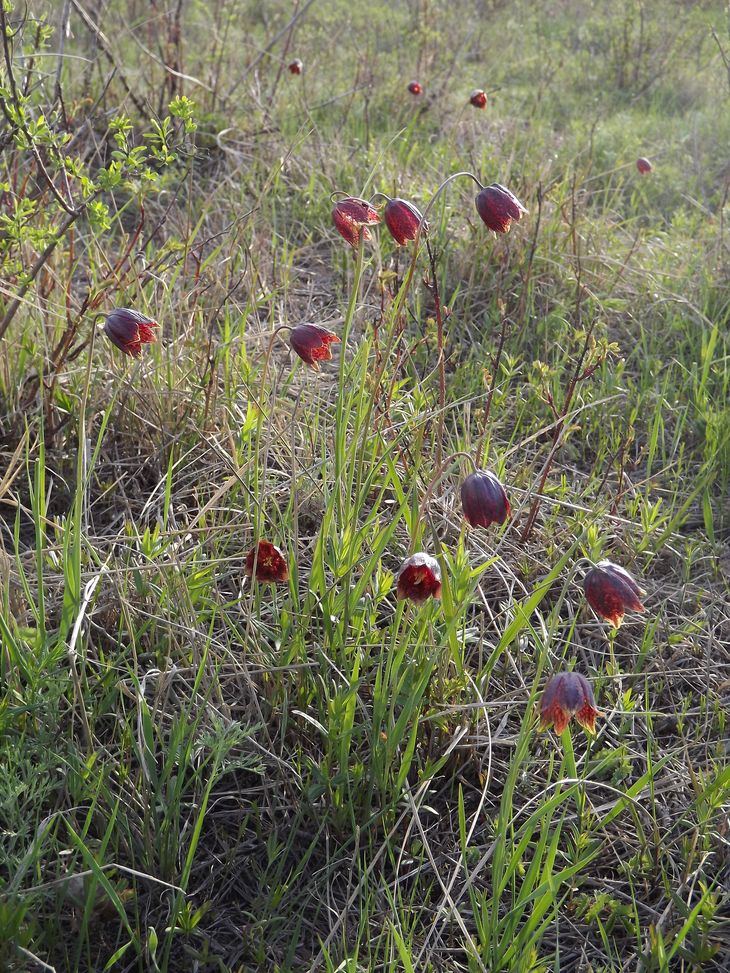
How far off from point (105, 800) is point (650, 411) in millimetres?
1831

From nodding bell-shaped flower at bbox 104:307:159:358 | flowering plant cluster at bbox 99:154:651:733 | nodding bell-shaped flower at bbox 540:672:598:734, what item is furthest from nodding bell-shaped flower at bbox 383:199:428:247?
nodding bell-shaped flower at bbox 540:672:598:734

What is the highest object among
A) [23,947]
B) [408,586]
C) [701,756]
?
→ [408,586]

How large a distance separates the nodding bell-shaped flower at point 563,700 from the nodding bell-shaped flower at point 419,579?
22 centimetres

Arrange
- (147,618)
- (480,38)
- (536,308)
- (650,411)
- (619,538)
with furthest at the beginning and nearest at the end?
(480,38) → (536,308) → (650,411) → (619,538) → (147,618)

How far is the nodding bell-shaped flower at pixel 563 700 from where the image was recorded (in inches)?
49.0

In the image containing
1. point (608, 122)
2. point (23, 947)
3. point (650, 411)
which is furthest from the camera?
point (608, 122)

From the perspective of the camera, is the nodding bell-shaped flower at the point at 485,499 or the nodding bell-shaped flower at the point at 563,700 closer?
the nodding bell-shaped flower at the point at 563,700

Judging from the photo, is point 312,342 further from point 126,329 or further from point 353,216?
point 126,329

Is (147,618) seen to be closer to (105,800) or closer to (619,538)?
(105,800)

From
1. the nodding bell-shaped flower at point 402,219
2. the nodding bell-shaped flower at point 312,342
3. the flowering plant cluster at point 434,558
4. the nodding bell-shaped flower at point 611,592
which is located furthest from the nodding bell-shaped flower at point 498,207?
the nodding bell-shaped flower at point 611,592

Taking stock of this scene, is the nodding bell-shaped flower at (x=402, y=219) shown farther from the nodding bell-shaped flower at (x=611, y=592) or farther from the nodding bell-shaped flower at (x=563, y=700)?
the nodding bell-shaped flower at (x=563, y=700)

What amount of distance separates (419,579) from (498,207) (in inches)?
30.4

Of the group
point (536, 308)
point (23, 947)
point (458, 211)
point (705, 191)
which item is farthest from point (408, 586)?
point (705, 191)

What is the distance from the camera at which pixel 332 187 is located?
11.1 feet
